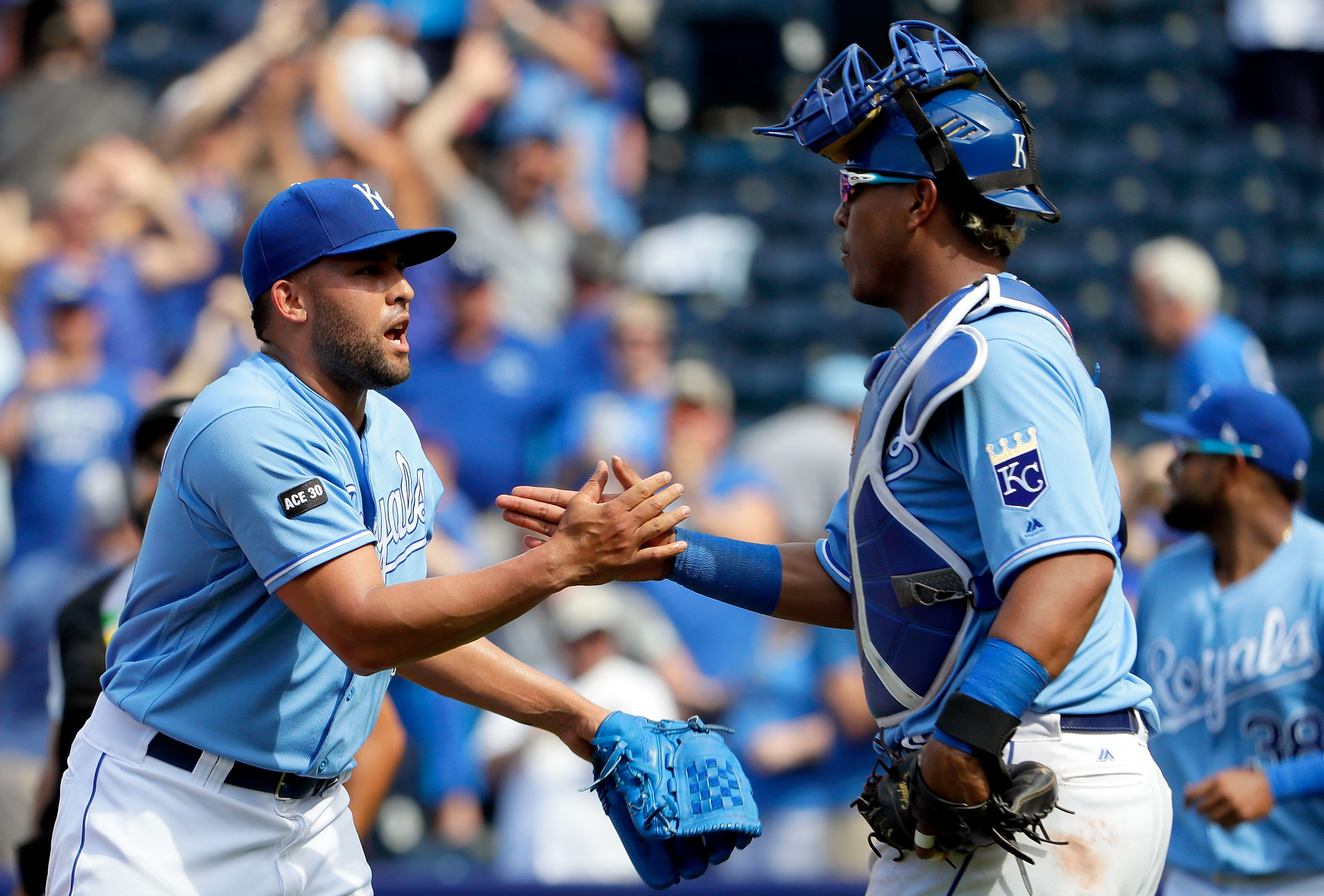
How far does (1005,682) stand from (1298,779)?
1892 millimetres

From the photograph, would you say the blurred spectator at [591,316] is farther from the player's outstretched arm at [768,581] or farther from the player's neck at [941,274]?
the player's neck at [941,274]

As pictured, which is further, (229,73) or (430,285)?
(229,73)

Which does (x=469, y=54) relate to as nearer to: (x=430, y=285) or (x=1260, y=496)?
(x=430, y=285)

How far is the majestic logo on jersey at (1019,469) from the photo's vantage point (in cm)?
255

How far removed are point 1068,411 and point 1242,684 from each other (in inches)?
77.4

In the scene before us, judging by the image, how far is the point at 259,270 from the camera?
301 cm

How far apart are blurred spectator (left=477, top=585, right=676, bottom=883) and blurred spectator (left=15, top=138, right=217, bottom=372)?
3.22 metres

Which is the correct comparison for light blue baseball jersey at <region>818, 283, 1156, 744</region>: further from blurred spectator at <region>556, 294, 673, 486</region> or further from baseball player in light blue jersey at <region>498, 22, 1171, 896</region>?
blurred spectator at <region>556, 294, 673, 486</region>

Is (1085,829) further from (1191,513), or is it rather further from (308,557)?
(1191,513)

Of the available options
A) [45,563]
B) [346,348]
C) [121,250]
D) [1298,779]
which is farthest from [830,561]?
[121,250]

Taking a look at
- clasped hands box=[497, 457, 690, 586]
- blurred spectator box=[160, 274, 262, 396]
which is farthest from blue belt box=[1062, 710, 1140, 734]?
blurred spectator box=[160, 274, 262, 396]

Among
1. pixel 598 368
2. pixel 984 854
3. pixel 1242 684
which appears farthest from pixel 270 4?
pixel 984 854

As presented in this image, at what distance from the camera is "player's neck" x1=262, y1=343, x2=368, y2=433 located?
3.02m

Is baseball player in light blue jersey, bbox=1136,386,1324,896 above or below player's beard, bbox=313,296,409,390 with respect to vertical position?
below
